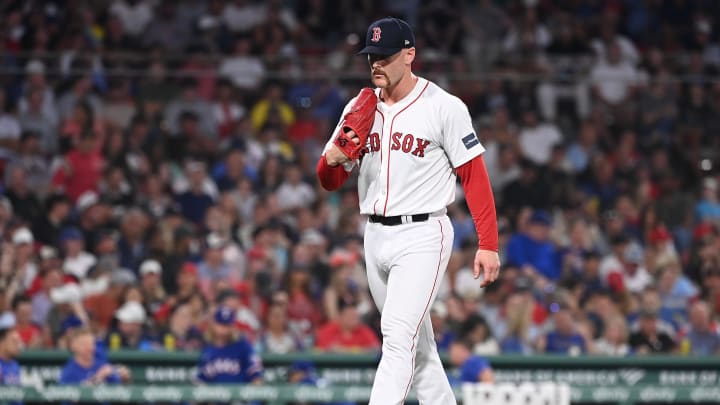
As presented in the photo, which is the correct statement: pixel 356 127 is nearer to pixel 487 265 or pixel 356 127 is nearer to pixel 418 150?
pixel 418 150

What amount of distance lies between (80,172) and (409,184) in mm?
7351

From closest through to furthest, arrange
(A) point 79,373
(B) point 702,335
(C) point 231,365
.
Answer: (A) point 79,373 → (C) point 231,365 → (B) point 702,335

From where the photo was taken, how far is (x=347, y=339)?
1020 cm

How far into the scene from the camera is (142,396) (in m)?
8.74

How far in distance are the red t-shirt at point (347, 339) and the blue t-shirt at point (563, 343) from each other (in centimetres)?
150

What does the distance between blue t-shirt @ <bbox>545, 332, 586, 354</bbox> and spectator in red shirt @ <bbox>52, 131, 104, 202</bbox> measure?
14.5ft

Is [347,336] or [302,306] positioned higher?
[302,306]

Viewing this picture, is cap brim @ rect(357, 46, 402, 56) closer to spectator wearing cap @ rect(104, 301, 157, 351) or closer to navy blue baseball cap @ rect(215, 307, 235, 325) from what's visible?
navy blue baseball cap @ rect(215, 307, 235, 325)

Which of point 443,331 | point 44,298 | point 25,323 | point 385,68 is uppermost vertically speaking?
point 385,68

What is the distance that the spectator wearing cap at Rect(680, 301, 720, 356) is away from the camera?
11094 mm

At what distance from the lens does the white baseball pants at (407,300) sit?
4.90m

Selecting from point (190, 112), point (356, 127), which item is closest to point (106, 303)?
point (190, 112)

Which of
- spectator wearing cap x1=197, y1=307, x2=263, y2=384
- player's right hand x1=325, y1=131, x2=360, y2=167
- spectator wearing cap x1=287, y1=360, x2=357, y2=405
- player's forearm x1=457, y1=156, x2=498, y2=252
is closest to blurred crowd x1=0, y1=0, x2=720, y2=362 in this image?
spectator wearing cap x1=197, y1=307, x2=263, y2=384

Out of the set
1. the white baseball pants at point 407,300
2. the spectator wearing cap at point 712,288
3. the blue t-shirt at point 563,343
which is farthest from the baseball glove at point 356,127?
the spectator wearing cap at point 712,288
